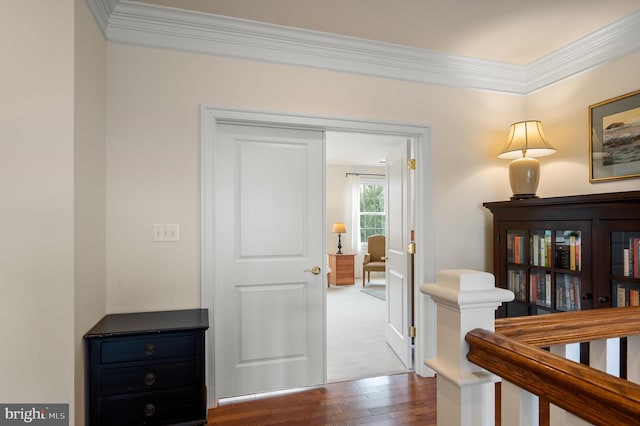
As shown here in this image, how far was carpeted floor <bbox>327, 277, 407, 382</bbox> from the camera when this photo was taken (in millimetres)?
2863

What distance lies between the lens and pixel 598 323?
801 mm

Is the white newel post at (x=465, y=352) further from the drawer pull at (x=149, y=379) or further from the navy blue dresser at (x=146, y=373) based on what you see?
the drawer pull at (x=149, y=379)

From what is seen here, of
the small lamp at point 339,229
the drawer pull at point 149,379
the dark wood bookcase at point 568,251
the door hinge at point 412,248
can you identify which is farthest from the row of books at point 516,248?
the small lamp at point 339,229

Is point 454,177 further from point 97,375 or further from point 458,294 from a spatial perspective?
point 97,375

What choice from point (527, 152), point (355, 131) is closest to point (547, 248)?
point (527, 152)

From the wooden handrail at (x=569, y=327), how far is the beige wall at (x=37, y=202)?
1.78 metres

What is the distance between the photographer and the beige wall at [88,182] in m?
1.62

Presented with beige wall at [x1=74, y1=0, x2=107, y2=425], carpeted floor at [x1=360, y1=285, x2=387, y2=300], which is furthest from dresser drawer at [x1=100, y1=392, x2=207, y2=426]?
carpeted floor at [x1=360, y1=285, x2=387, y2=300]

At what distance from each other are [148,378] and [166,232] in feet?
2.83

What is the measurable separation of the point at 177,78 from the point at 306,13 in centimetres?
95

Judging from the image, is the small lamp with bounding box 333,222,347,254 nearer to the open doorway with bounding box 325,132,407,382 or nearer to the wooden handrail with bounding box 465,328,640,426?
the open doorway with bounding box 325,132,407,382

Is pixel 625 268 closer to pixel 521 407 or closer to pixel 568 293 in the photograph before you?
pixel 568 293

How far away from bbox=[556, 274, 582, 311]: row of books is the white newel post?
1922mm

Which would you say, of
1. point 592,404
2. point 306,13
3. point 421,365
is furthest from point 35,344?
point 421,365
